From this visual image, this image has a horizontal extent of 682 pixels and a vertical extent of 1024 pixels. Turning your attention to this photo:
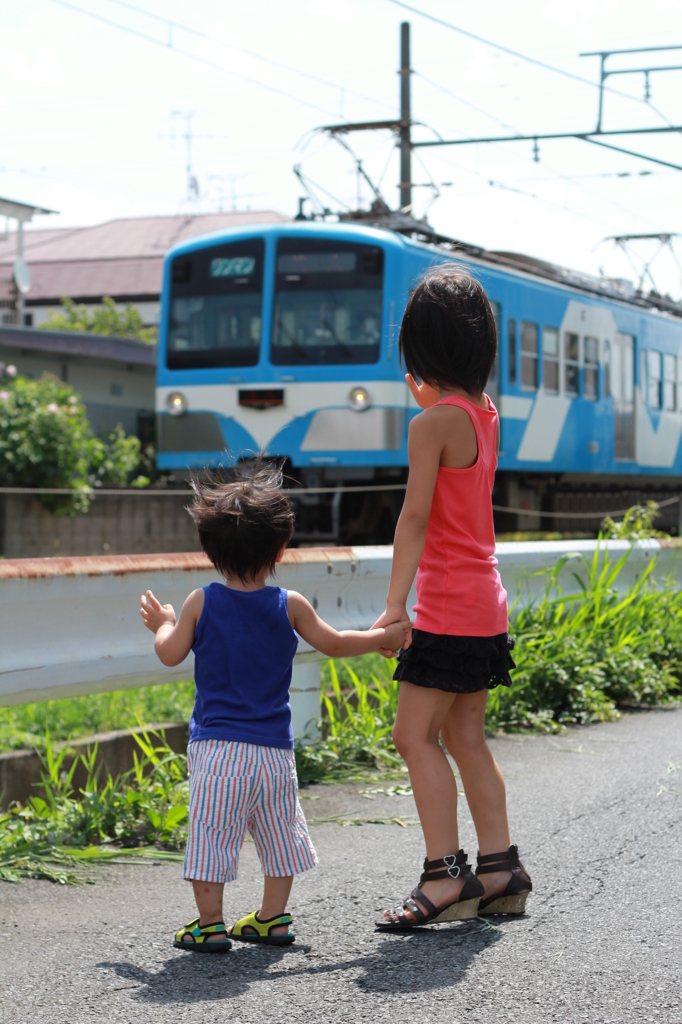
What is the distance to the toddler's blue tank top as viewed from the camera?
264 centimetres

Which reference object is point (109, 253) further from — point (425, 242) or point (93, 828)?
point (93, 828)

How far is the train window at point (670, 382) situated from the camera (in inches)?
677

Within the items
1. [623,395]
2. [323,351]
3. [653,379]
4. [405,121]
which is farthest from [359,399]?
[405,121]

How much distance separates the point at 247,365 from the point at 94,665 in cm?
903

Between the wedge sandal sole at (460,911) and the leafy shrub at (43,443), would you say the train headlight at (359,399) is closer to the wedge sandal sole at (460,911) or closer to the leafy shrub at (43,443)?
the leafy shrub at (43,443)

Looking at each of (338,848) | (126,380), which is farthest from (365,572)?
(126,380)

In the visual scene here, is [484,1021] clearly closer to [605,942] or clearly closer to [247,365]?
[605,942]

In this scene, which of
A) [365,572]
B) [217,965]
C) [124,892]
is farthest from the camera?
[365,572]

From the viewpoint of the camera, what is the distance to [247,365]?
12.2 metres

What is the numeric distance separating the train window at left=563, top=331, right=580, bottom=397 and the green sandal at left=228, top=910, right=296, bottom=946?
12149 millimetres

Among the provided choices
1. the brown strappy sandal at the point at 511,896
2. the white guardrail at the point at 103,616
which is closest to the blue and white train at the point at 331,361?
the white guardrail at the point at 103,616

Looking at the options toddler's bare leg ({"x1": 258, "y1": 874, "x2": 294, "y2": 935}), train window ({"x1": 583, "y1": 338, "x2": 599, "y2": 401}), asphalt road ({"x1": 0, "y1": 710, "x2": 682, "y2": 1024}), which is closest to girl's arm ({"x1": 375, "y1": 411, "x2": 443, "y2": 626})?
toddler's bare leg ({"x1": 258, "y1": 874, "x2": 294, "y2": 935})

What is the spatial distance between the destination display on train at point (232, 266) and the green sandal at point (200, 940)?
10191mm

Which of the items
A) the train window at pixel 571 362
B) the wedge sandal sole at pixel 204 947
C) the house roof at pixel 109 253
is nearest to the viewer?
the wedge sandal sole at pixel 204 947
